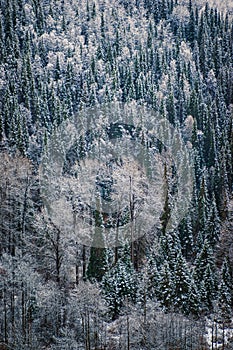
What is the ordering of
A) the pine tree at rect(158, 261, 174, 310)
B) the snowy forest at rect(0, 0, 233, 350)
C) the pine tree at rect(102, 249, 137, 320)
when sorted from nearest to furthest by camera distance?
the snowy forest at rect(0, 0, 233, 350) → the pine tree at rect(102, 249, 137, 320) → the pine tree at rect(158, 261, 174, 310)

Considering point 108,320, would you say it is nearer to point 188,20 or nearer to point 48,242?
point 48,242

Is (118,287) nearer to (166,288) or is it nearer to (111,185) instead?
(166,288)

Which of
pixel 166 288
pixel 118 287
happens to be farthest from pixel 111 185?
pixel 118 287

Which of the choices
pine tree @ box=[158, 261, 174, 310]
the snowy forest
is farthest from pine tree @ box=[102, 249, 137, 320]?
pine tree @ box=[158, 261, 174, 310]

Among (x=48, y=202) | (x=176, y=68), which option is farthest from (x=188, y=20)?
(x=48, y=202)

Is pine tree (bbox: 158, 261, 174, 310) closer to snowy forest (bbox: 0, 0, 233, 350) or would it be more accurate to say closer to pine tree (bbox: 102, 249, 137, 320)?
snowy forest (bbox: 0, 0, 233, 350)

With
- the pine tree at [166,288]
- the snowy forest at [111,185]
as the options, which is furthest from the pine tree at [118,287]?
the pine tree at [166,288]

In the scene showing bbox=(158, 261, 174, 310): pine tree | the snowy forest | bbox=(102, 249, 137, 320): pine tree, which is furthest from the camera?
bbox=(158, 261, 174, 310): pine tree

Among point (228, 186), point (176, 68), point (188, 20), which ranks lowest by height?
point (228, 186)
